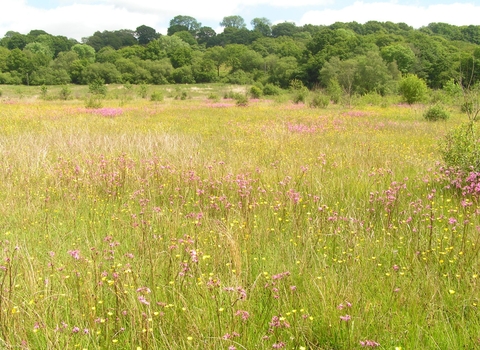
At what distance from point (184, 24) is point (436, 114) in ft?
576

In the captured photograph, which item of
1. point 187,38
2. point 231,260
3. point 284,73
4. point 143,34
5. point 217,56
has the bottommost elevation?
point 231,260

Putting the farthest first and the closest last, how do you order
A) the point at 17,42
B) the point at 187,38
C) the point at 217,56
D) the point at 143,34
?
the point at 143,34 → the point at 187,38 → the point at 17,42 → the point at 217,56

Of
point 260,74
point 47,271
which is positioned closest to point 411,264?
point 47,271

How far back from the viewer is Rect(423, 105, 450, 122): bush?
48.8 feet

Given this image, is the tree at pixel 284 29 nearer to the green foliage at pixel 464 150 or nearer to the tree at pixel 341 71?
the tree at pixel 341 71

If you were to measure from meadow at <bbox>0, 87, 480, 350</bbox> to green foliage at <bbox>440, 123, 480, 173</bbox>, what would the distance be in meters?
0.31

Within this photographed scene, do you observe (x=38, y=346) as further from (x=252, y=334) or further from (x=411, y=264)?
(x=411, y=264)

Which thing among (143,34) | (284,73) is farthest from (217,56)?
(143,34)

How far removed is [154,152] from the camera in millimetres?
7340

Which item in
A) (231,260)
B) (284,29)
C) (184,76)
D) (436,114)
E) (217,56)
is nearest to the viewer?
(231,260)

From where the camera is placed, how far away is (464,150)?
5.43 m

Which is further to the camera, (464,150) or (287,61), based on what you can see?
(287,61)

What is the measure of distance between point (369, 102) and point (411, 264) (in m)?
27.3

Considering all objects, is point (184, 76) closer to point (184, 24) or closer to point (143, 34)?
point (143, 34)
